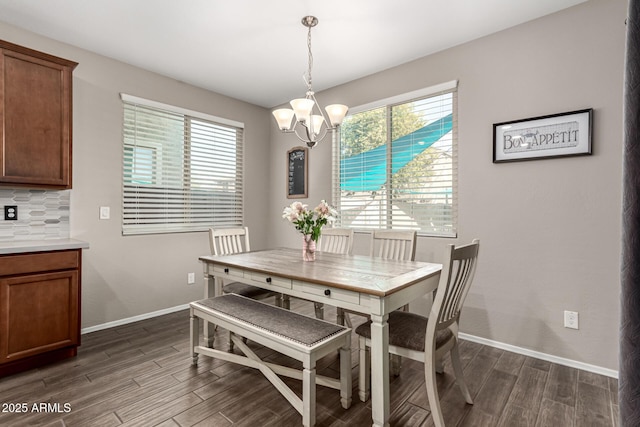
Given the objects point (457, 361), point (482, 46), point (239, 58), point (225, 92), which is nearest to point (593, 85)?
point (482, 46)

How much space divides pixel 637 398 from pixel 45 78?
3522mm

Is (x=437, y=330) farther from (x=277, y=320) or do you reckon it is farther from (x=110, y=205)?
(x=110, y=205)

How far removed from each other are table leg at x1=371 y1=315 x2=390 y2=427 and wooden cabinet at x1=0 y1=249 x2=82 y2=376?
2.34m

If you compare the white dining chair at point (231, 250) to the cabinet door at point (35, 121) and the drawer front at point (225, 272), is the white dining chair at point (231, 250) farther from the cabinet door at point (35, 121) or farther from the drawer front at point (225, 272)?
the cabinet door at point (35, 121)

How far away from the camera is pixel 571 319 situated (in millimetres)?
2379

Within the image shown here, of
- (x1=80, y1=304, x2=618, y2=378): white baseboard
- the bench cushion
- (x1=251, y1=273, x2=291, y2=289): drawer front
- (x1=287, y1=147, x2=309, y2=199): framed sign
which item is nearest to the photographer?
the bench cushion

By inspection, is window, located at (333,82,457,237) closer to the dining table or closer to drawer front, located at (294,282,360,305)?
the dining table

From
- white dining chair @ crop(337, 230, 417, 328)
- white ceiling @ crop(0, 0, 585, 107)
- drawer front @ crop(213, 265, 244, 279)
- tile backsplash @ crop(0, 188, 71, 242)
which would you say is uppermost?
white ceiling @ crop(0, 0, 585, 107)

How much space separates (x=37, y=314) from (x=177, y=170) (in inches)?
74.4

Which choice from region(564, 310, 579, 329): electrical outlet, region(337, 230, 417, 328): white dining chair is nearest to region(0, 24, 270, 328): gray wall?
region(337, 230, 417, 328): white dining chair

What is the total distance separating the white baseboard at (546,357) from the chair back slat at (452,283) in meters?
1.24

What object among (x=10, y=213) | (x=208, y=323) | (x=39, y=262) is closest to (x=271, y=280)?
(x=208, y=323)

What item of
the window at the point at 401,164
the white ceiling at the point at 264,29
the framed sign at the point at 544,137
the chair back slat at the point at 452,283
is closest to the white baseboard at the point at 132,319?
the window at the point at 401,164

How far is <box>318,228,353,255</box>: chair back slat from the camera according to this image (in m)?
3.08
